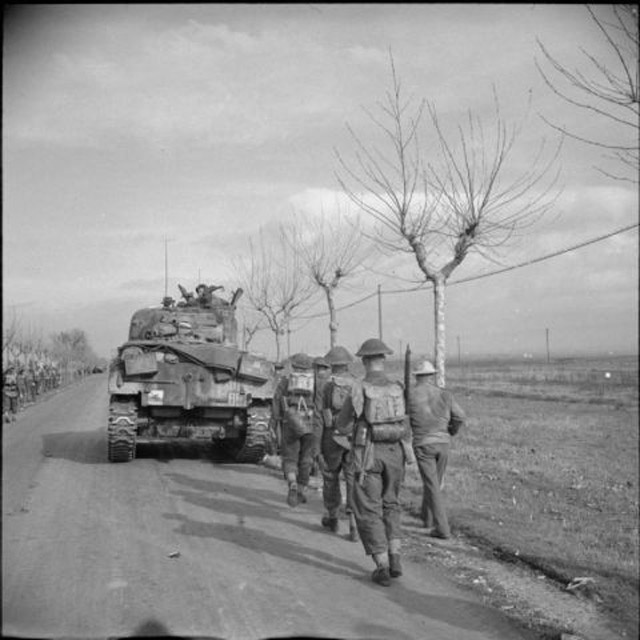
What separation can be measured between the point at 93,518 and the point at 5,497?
21.3 ft

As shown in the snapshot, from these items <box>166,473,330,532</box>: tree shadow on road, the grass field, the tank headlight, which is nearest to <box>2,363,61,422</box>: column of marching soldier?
the tank headlight

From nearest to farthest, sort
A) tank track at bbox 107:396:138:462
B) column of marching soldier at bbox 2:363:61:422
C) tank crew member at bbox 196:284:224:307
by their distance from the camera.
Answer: tank track at bbox 107:396:138:462 < tank crew member at bbox 196:284:224:307 < column of marching soldier at bbox 2:363:61:422

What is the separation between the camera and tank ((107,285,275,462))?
37.3 feet

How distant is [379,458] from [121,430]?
6.07m

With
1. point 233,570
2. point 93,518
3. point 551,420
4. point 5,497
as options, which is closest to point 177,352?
point 93,518

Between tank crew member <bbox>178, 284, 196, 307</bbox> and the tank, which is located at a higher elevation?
tank crew member <bbox>178, 284, 196, 307</bbox>

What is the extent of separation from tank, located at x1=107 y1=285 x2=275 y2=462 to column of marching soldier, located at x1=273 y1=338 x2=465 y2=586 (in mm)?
1711

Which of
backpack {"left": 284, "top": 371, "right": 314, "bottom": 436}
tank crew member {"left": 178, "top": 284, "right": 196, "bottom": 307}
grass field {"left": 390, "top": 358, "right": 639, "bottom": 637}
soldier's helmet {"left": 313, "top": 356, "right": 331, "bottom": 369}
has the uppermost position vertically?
tank crew member {"left": 178, "top": 284, "right": 196, "bottom": 307}

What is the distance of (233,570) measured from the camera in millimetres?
5867

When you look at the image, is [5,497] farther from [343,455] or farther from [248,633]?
[343,455]

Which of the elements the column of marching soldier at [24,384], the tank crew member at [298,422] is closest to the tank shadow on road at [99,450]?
the column of marching soldier at [24,384]

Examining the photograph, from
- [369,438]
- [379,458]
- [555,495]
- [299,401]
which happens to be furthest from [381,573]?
[555,495]

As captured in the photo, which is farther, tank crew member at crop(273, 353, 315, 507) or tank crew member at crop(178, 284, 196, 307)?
tank crew member at crop(178, 284, 196, 307)

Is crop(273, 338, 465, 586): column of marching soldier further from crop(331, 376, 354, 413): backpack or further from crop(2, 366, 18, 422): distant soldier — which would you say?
crop(2, 366, 18, 422): distant soldier
